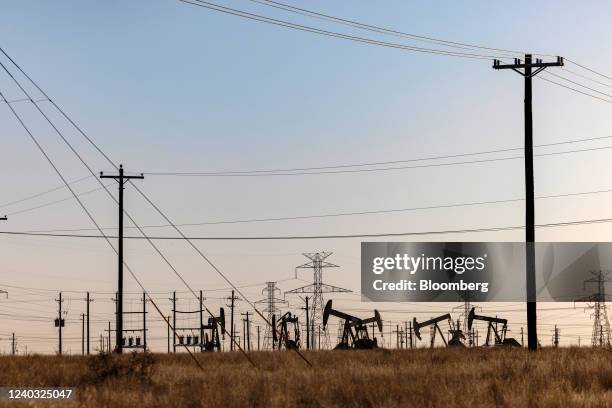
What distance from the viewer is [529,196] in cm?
3575

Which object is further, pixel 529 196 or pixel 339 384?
pixel 529 196

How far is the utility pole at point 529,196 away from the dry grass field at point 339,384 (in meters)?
3.92

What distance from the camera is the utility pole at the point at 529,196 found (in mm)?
35403

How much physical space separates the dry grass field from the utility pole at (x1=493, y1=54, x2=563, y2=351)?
154 inches

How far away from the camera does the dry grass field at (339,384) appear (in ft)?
64.3

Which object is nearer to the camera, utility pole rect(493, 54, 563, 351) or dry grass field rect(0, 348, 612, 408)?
dry grass field rect(0, 348, 612, 408)

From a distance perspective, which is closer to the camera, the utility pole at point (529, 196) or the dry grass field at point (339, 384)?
the dry grass field at point (339, 384)

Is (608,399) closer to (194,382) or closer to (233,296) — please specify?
(194,382)

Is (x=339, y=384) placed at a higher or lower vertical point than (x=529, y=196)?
lower

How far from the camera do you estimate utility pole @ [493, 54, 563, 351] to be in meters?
35.4

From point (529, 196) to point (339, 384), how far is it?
53.5 feet

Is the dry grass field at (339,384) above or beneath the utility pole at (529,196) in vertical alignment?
beneath

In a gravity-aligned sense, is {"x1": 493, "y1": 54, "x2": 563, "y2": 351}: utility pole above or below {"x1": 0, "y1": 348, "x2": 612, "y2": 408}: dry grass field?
above

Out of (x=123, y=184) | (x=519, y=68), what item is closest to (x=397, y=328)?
(x=123, y=184)
